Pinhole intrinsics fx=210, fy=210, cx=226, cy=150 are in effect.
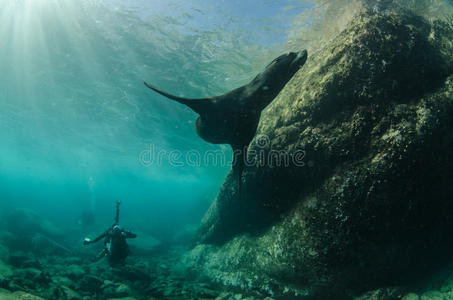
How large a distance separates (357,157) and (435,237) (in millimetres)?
2143

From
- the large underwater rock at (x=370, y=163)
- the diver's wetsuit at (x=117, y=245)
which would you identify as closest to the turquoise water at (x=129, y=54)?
the large underwater rock at (x=370, y=163)

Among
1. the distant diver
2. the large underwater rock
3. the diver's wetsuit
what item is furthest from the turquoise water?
the diver's wetsuit

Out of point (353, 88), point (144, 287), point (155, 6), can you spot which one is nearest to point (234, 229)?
point (144, 287)

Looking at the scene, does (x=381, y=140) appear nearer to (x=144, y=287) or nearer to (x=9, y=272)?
(x=144, y=287)

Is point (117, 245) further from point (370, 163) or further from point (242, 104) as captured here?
point (370, 163)

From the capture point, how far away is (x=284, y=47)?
32.4 feet

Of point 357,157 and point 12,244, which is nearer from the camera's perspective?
point 357,157

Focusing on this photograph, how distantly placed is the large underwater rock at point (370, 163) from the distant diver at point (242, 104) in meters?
1.56

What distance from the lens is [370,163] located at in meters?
3.99

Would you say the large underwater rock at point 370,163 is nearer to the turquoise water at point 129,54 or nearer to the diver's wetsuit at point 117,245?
the turquoise water at point 129,54

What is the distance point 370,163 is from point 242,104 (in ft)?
8.78

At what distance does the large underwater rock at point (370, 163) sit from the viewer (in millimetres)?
3830

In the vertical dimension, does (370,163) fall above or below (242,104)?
below

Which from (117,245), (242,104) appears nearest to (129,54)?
(117,245)
